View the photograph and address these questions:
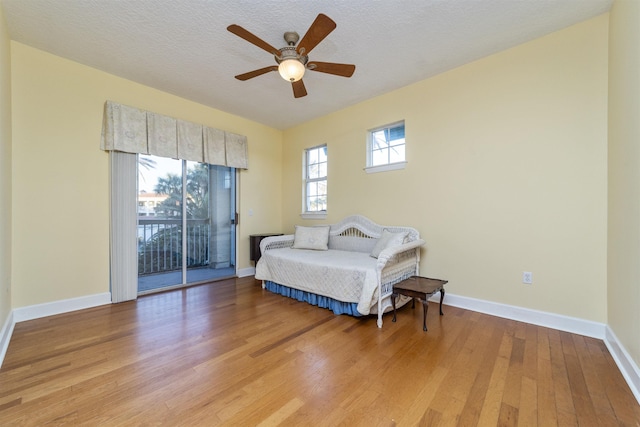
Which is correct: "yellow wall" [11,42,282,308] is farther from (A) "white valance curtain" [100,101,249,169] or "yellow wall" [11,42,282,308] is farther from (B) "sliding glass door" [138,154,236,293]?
(B) "sliding glass door" [138,154,236,293]

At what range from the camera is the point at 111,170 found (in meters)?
2.99

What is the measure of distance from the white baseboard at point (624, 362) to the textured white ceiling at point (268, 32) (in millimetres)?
2611

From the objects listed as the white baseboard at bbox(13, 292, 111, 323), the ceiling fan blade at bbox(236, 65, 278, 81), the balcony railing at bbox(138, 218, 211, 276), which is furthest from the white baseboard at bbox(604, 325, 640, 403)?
the white baseboard at bbox(13, 292, 111, 323)

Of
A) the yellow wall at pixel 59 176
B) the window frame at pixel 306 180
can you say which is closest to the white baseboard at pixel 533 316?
the window frame at pixel 306 180

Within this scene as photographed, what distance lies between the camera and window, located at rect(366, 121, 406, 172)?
3.37 meters

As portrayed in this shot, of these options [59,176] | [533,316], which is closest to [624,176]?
[533,316]

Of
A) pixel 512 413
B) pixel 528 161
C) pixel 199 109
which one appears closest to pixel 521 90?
pixel 528 161

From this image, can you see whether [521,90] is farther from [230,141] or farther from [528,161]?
[230,141]

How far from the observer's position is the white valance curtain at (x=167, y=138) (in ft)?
9.69

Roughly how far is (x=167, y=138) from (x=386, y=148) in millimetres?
3024

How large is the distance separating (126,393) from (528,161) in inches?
144

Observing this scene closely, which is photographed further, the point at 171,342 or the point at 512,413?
the point at 171,342

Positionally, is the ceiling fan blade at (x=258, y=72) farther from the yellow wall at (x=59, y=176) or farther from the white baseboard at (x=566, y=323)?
the white baseboard at (x=566, y=323)

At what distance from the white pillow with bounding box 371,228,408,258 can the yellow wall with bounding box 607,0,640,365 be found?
160 centimetres
